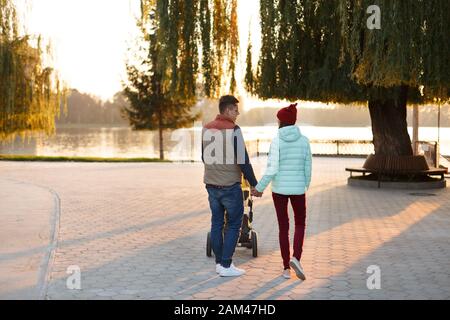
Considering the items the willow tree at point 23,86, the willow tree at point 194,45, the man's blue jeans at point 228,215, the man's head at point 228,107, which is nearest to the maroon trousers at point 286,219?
the man's blue jeans at point 228,215

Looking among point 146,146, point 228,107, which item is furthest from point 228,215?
point 146,146

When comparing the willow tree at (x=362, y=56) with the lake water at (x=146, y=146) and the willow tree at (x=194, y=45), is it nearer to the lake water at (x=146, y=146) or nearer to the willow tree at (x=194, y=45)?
the willow tree at (x=194, y=45)

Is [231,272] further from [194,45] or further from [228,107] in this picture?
[194,45]

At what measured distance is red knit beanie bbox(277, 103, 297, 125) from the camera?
21.3 feet

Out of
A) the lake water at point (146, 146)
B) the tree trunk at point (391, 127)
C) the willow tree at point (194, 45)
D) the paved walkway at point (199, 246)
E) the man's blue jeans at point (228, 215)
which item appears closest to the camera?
the paved walkway at point (199, 246)

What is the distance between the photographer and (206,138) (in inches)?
255

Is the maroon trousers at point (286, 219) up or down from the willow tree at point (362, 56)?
down

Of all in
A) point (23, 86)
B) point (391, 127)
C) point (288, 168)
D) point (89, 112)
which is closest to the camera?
point (288, 168)

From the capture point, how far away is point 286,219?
6.58 metres

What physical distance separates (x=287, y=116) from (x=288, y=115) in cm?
2

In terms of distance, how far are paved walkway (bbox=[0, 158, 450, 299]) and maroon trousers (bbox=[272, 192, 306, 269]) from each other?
0.29 meters

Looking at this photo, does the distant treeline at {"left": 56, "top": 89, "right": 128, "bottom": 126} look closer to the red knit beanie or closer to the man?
the man

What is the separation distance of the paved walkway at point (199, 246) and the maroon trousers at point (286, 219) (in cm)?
29

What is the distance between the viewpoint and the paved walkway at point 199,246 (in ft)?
19.6
